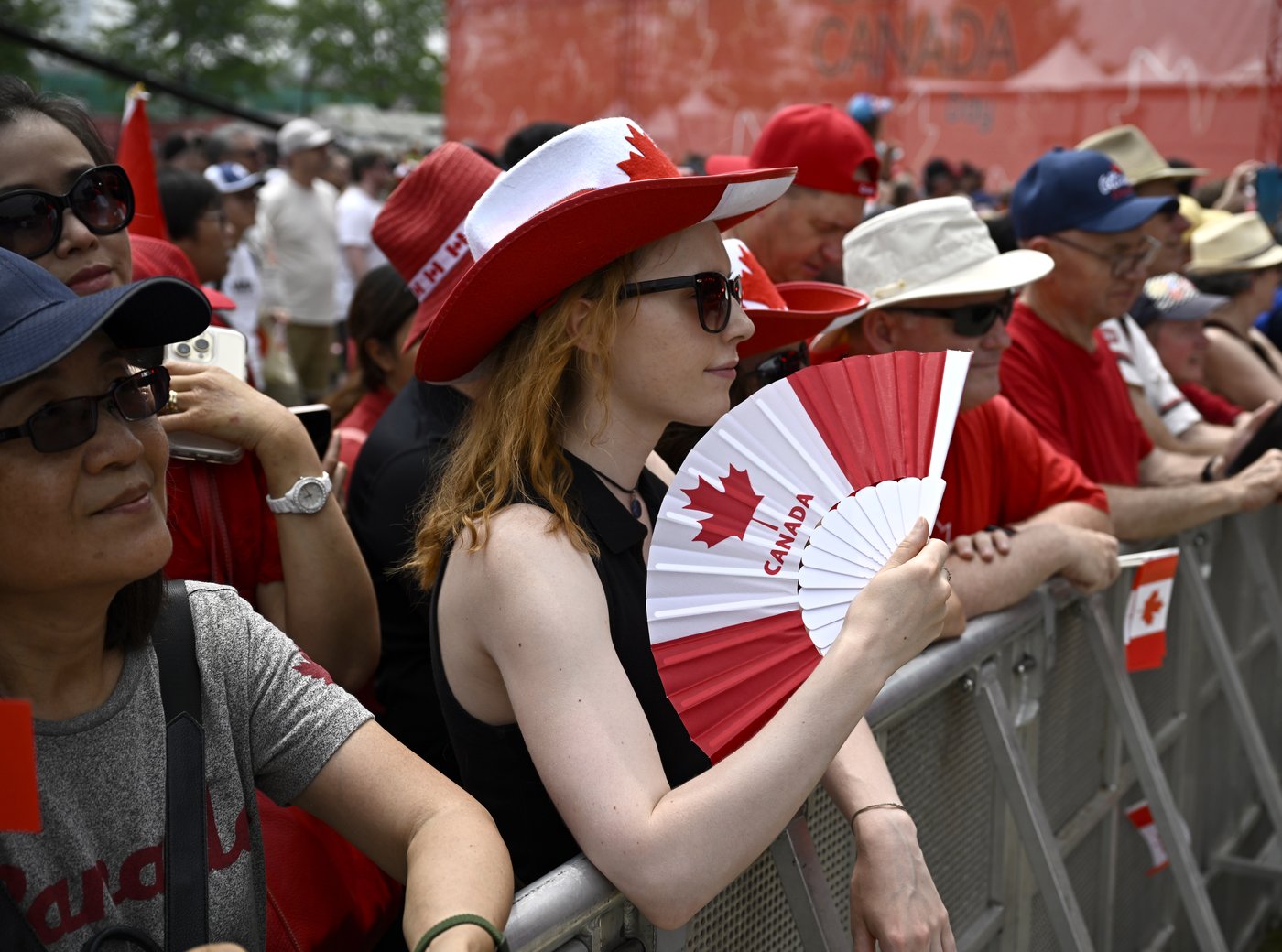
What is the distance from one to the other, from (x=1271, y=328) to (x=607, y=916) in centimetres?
663

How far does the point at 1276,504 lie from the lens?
490cm

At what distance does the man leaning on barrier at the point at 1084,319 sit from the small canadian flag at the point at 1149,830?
89cm

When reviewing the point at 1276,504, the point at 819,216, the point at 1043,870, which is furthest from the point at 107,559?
the point at 1276,504

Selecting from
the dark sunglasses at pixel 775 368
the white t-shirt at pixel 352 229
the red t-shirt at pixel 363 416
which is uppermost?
the dark sunglasses at pixel 775 368

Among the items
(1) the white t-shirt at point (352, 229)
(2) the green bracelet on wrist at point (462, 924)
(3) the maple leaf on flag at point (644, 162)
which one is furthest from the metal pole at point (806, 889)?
(1) the white t-shirt at point (352, 229)

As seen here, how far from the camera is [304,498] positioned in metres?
2.20

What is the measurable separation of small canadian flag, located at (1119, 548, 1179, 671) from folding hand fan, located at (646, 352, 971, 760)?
5.42 feet

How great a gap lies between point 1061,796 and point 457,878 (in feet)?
7.18

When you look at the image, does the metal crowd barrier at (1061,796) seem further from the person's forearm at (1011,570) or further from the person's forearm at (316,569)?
the person's forearm at (316,569)

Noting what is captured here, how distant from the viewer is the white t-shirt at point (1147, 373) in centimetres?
483

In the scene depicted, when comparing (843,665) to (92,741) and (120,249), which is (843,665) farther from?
(120,249)

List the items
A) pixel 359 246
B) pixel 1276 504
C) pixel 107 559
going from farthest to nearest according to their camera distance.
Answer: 1. pixel 359 246
2. pixel 1276 504
3. pixel 107 559

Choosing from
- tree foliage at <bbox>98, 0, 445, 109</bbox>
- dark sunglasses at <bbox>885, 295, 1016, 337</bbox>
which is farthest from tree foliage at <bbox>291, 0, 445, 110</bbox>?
dark sunglasses at <bbox>885, 295, 1016, 337</bbox>

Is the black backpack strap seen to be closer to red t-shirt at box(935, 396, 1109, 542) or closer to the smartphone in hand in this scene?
the smartphone in hand
